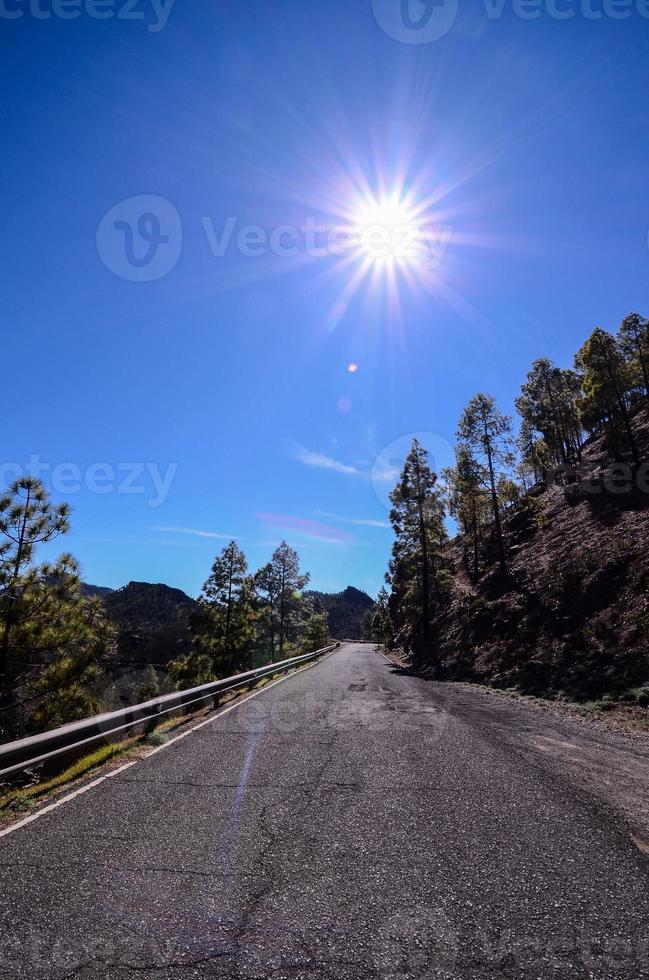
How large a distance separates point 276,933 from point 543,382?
57.7m

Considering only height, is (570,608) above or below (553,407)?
below

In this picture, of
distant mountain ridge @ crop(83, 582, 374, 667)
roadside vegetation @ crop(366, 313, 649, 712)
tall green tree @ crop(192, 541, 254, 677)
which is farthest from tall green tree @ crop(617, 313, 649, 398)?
distant mountain ridge @ crop(83, 582, 374, 667)

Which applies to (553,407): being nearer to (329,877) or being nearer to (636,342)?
(636,342)

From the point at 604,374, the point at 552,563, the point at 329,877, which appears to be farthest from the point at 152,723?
the point at 604,374

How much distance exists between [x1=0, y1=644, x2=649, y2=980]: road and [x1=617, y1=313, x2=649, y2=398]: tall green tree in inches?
1676

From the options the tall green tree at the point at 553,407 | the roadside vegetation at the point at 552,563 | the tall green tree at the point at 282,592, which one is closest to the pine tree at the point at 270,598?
the tall green tree at the point at 282,592

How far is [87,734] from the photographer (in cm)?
670

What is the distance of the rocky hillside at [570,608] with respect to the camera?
43.3 feet

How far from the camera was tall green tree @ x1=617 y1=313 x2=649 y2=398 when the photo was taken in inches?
1452

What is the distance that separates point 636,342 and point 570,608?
105ft

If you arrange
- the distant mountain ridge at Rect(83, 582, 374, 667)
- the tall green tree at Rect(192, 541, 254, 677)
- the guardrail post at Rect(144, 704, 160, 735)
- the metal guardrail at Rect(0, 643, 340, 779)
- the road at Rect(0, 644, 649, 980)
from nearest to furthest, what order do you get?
the road at Rect(0, 644, 649, 980) → the metal guardrail at Rect(0, 643, 340, 779) → the guardrail post at Rect(144, 704, 160, 735) → the tall green tree at Rect(192, 541, 254, 677) → the distant mountain ridge at Rect(83, 582, 374, 667)

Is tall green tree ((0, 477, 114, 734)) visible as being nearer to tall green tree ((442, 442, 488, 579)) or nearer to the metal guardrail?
the metal guardrail

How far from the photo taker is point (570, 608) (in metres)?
17.2

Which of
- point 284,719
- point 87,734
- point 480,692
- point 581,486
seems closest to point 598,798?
point 284,719
